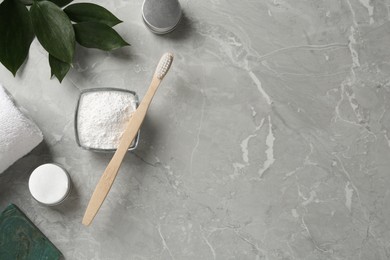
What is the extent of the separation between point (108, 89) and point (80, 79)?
7cm

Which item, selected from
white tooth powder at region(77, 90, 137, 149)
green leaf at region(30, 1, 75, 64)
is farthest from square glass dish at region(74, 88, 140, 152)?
green leaf at region(30, 1, 75, 64)

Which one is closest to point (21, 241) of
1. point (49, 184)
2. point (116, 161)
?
point (49, 184)

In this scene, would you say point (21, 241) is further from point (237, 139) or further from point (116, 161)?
point (237, 139)

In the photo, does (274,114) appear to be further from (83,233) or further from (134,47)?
(83,233)

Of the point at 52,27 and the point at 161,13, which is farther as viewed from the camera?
the point at 161,13

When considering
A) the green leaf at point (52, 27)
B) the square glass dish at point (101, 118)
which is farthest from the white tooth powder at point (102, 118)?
the green leaf at point (52, 27)

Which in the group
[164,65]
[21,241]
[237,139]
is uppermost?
[164,65]

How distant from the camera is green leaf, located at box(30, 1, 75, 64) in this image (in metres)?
0.76

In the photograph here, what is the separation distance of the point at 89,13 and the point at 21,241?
0.38m

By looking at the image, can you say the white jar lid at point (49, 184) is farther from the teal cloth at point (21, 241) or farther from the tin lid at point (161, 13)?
the tin lid at point (161, 13)

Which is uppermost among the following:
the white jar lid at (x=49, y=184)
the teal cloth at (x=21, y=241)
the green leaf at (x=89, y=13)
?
the green leaf at (x=89, y=13)

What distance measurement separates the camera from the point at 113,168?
2.76 feet

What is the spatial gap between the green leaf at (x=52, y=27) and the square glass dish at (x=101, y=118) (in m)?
0.10

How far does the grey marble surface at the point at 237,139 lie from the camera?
89cm
